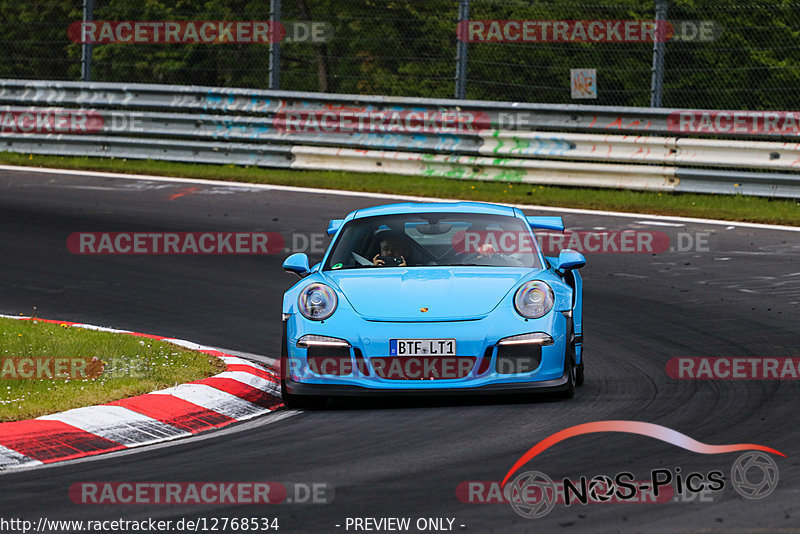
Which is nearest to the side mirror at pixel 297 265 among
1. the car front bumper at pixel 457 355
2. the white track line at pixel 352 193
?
the car front bumper at pixel 457 355

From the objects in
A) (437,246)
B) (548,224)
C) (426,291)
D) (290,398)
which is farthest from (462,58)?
(290,398)

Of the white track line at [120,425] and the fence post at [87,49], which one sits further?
the fence post at [87,49]

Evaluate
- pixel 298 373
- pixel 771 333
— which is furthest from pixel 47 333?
pixel 771 333

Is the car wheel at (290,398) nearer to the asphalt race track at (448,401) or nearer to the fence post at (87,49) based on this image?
the asphalt race track at (448,401)

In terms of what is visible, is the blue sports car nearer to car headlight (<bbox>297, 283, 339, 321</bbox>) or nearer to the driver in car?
car headlight (<bbox>297, 283, 339, 321</bbox>)

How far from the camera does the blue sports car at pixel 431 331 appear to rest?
24.3ft

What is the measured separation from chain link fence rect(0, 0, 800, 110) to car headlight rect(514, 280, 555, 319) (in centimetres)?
892

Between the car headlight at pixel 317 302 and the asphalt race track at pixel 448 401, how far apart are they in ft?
1.82

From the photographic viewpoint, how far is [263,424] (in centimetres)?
715

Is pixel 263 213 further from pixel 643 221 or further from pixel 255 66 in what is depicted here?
pixel 255 66

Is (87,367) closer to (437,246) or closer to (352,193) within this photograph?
(437,246)

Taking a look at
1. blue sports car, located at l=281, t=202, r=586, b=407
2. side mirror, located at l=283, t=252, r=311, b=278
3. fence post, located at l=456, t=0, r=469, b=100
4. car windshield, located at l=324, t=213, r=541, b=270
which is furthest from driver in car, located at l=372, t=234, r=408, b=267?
fence post, located at l=456, t=0, r=469, b=100

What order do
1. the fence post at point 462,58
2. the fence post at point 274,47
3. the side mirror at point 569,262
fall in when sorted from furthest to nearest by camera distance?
1. the fence post at point 274,47
2. the fence post at point 462,58
3. the side mirror at point 569,262

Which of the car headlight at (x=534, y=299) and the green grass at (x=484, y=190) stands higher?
the green grass at (x=484, y=190)
